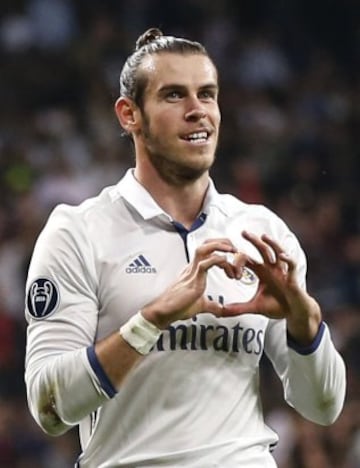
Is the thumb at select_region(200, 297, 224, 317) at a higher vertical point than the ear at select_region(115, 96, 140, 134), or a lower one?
lower

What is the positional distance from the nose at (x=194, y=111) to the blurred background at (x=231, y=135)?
322 centimetres

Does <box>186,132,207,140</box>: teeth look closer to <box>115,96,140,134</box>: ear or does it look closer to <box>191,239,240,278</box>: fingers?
<box>115,96,140,134</box>: ear

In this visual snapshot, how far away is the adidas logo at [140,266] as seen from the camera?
143 inches

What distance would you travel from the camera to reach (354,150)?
32.5 ft

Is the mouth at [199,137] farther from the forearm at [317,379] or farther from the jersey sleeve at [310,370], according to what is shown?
the forearm at [317,379]

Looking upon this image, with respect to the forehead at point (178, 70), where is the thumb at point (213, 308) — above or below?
below

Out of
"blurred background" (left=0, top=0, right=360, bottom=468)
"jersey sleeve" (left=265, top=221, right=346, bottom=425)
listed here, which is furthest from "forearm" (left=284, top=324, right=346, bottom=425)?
"blurred background" (left=0, top=0, right=360, bottom=468)

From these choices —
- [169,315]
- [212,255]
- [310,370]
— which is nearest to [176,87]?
[212,255]

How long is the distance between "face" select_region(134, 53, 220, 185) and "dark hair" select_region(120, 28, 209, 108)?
2 centimetres

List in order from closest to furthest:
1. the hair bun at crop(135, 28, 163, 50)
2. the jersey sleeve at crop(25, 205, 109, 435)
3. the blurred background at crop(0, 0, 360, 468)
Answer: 1. the jersey sleeve at crop(25, 205, 109, 435)
2. the hair bun at crop(135, 28, 163, 50)
3. the blurred background at crop(0, 0, 360, 468)

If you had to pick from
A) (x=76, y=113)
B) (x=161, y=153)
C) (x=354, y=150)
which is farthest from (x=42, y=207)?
(x=161, y=153)

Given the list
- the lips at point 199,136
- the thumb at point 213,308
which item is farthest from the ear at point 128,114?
the thumb at point 213,308

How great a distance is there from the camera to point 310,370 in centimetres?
361

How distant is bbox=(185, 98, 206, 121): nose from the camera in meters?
3.66
